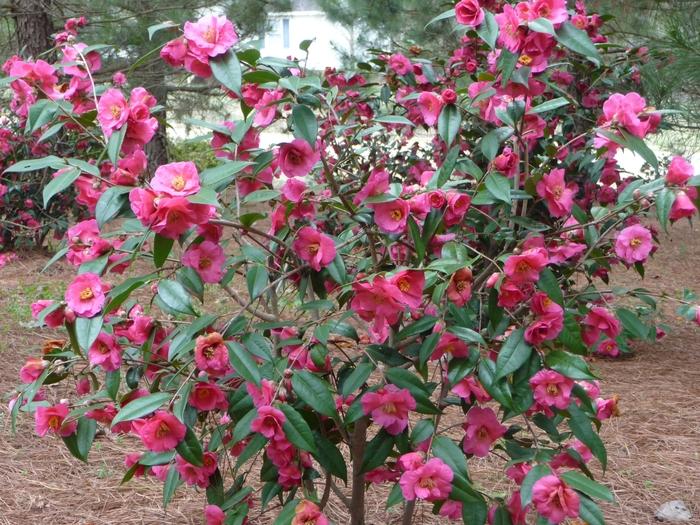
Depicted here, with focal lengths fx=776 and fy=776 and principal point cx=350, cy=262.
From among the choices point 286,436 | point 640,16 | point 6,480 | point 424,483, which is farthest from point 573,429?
point 640,16

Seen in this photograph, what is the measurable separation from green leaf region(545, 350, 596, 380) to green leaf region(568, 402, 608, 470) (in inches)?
5.8

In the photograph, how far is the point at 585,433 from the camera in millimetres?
1309

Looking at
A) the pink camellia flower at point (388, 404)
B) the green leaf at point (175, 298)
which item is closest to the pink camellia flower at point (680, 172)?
the pink camellia flower at point (388, 404)

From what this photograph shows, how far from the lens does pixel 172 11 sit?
21.6 feet

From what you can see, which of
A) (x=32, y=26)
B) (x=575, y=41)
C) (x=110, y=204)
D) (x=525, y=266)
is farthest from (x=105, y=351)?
(x=32, y=26)

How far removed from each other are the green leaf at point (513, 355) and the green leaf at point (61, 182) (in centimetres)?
74

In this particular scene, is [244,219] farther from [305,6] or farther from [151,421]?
[305,6]

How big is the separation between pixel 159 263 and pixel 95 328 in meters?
0.14

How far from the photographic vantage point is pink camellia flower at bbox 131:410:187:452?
1207 mm

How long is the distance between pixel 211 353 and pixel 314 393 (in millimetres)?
177

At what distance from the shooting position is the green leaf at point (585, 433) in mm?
1292

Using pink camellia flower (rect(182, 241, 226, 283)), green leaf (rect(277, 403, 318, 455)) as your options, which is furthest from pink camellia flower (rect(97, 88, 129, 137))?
green leaf (rect(277, 403, 318, 455))

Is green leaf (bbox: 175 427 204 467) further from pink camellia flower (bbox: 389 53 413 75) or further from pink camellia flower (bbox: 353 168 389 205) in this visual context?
pink camellia flower (bbox: 389 53 413 75)

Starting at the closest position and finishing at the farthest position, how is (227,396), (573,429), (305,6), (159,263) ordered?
(159,263)
(573,429)
(227,396)
(305,6)
